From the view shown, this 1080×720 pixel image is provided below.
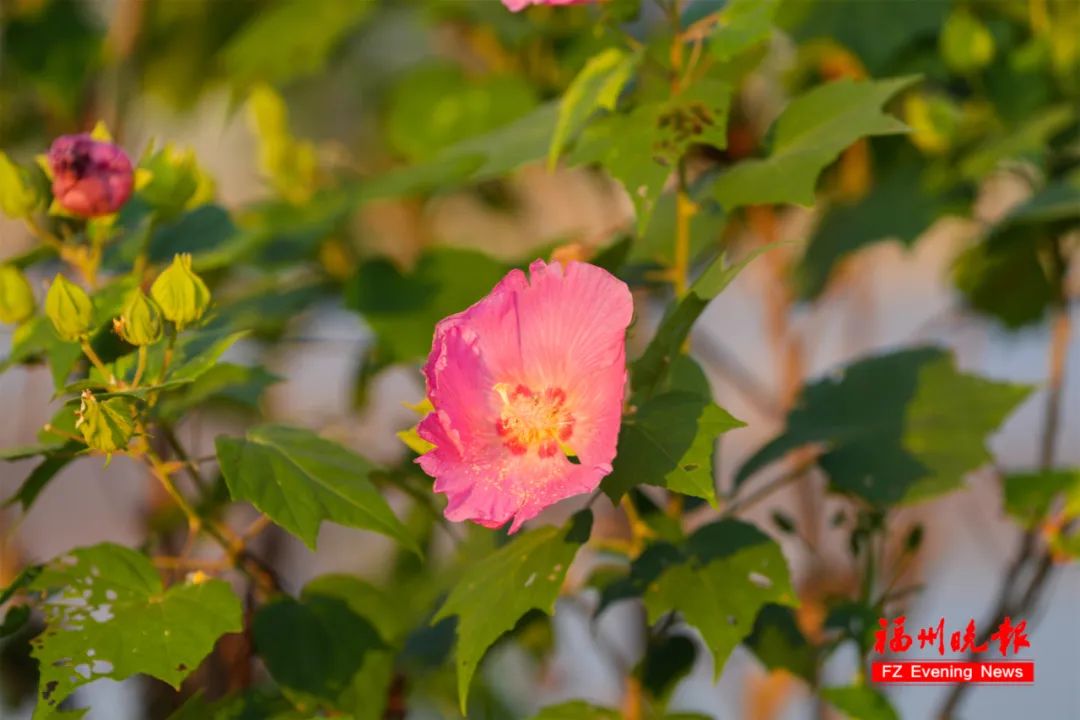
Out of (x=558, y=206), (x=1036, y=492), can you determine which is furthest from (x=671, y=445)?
(x=558, y=206)

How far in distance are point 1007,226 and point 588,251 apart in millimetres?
425

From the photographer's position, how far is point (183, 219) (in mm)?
767

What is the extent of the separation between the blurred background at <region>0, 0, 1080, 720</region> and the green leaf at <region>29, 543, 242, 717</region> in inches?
5.7

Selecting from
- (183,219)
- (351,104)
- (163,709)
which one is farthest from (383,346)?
(351,104)

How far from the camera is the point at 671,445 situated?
1.67 ft

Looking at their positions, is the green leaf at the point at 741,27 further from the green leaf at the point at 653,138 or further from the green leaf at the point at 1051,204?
the green leaf at the point at 1051,204

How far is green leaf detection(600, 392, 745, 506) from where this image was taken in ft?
1.62

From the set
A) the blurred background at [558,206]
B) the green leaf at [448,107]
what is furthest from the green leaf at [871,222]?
the green leaf at [448,107]

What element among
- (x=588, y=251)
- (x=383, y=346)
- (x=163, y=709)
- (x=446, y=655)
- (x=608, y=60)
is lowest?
(x=163, y=709)

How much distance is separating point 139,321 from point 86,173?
5.1 inches

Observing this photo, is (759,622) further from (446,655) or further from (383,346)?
(383,346)

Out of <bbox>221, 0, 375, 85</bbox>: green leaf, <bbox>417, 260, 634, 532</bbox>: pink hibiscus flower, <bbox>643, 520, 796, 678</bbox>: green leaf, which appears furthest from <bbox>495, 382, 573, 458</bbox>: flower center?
<bbox>221, 0, 375, 85</bbox>: green leaf

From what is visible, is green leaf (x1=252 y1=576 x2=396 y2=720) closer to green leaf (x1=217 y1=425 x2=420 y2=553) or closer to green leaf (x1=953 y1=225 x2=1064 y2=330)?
green leaf (x1=217 y1=425 x2=420 y2=553)

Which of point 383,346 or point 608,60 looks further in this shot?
point 383,346
